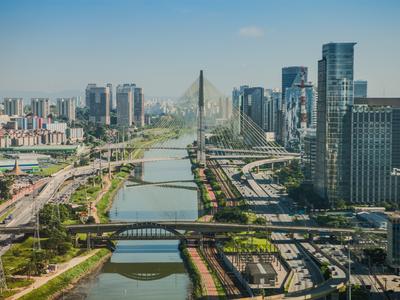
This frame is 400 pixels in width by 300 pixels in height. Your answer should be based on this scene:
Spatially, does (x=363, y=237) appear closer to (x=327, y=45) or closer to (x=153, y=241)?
(x=153, y=241)

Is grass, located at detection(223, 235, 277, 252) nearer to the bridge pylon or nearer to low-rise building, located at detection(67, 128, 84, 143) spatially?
the bridge pylon

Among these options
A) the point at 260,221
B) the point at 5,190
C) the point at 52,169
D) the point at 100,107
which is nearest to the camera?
the point at 260,221

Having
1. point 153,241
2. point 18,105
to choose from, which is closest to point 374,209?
point 153,241

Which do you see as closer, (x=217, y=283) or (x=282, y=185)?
(x=217, y=283)

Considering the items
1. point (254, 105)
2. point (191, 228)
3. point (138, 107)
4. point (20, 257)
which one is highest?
point (138, 107)

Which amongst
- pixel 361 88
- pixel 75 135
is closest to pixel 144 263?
pixel 361 88

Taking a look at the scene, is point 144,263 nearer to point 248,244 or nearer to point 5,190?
point 248,244

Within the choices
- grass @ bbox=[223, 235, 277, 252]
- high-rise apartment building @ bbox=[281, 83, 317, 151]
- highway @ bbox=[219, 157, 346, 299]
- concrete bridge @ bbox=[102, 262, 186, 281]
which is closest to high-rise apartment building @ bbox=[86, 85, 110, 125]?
high-rise apartment building @ bbox=[281, 83, 317, 151]
